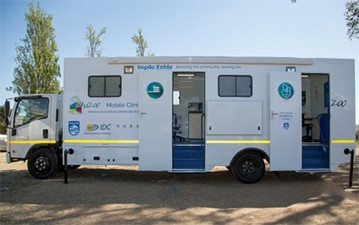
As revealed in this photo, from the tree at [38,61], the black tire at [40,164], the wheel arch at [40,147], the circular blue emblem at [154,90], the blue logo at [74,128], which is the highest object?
the tree at [38,61]

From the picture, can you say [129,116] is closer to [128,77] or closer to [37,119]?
[128,77]

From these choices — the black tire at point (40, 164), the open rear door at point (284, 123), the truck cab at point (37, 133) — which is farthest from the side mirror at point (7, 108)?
the open rear door at point (284, 123)

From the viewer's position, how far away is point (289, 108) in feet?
25.2

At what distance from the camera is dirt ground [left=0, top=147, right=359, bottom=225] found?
5379 mm

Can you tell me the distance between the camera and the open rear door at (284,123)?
7.64m

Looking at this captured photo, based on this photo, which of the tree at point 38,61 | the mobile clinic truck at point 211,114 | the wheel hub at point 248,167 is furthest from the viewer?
the tree at point 38,61

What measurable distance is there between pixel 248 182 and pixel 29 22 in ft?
49.7

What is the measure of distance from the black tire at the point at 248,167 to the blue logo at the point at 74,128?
3945 mm

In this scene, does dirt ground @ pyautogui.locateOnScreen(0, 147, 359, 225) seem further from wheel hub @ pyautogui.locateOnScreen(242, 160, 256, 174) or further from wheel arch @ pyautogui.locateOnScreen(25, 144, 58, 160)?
wheel arch @ pyautogui.locateOnScreen(25, 144, 58, 160)

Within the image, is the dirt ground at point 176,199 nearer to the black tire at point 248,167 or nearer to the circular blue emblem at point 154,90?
the black tire at point 248,167

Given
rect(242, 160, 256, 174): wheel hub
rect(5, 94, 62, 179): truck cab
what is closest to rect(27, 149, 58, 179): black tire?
rect(5, 94, 62, 179): truck cab

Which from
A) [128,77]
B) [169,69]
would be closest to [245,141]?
[169,69]

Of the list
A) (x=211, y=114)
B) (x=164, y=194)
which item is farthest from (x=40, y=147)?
(x=211, y=114)

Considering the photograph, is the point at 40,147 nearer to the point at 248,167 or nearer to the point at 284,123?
the point at 248,167
